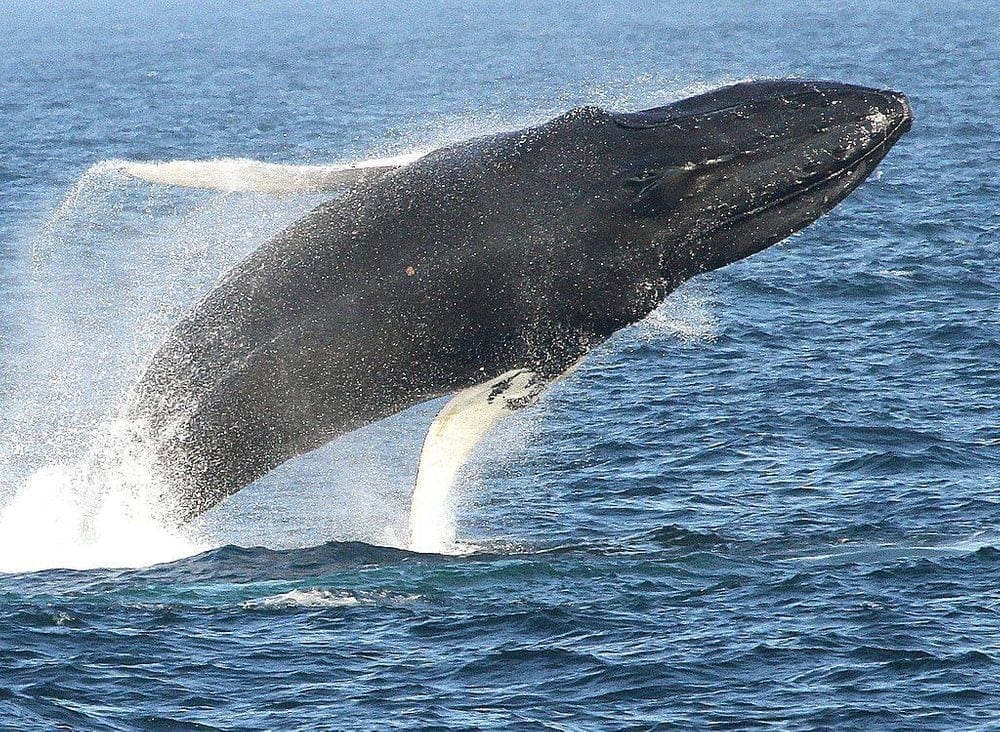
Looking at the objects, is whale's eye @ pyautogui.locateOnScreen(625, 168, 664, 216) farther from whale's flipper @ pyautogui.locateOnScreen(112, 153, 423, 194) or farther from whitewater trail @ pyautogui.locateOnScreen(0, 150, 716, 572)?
whale's flipper @ pyautogui.locateOnScreen(112, 153, 423, 194)

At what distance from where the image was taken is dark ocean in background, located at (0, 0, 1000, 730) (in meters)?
17.7

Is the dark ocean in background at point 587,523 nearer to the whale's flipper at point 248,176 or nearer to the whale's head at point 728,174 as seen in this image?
the whale's flipper at point 248,176

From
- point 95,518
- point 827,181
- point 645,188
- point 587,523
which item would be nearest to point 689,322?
point 587,523

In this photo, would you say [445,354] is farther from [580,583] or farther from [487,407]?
[580,583]

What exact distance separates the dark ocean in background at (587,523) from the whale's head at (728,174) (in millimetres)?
3416

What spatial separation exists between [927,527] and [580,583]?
5257mm

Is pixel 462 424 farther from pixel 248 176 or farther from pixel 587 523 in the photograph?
pixel 587 523

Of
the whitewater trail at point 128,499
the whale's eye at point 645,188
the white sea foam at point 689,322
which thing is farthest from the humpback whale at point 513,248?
the white sea foam at point 689,322

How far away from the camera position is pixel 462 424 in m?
18.4

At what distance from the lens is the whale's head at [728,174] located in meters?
17.0

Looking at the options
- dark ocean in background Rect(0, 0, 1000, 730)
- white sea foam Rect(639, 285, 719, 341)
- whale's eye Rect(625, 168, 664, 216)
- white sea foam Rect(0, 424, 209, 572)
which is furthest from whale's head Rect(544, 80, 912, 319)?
white sea foam Rect(639, 285, 719, 341)

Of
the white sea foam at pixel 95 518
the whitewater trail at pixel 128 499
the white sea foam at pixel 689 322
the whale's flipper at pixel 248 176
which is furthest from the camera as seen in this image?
the white sea foam at pixel 689 322

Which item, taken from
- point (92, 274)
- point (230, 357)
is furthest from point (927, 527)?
point (92, 274)

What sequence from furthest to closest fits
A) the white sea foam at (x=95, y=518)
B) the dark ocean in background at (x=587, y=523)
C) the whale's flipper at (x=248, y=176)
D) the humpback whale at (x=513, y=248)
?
1. the white sea foam at (x=95, y=518)
2. the dark ocean in background at (x=587, y=523)
3. the whale's flipper at (x=248, y=176)
4. the humpback whale at (x=513, y=248)
